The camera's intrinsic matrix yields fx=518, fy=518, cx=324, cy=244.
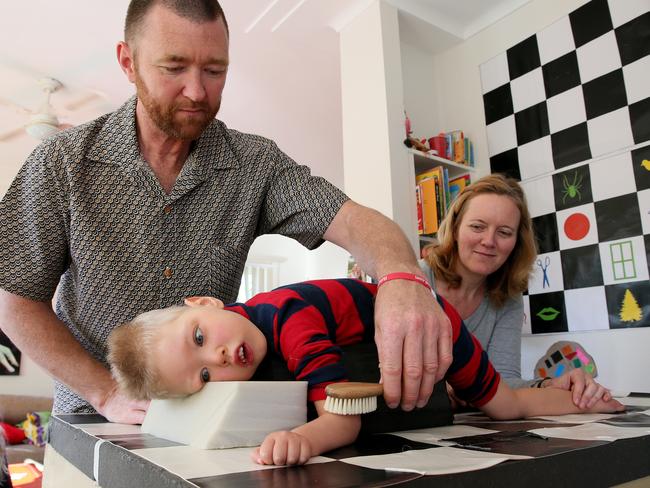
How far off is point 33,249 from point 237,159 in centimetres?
47

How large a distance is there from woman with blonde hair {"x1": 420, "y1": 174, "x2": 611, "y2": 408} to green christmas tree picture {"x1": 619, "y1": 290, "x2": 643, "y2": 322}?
2.07 feet

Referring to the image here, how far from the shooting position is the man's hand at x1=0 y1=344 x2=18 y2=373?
5.89 metres

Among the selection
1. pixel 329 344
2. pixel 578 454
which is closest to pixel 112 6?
pixel 329 344

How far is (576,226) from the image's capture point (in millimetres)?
2375

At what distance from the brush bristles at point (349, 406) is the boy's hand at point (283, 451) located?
0.26 ft

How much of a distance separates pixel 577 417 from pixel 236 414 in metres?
0.66

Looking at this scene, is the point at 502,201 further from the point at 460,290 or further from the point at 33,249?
the point at 33,249

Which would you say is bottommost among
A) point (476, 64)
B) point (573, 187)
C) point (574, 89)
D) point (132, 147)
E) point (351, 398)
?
point (351, 398)

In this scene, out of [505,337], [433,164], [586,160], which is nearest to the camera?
[505,337]

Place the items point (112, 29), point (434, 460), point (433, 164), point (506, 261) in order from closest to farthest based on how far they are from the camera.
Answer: point (434, 460)
point (506, 261)
point (433, 164)
point (112, 29)

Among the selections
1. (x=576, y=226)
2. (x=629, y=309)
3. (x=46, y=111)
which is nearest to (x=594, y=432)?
(x=629, y=309)

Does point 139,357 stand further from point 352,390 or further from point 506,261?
point 506,261

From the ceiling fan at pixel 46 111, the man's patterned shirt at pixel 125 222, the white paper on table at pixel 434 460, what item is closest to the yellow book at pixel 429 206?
the man's patterned shirt at pixel 125 222

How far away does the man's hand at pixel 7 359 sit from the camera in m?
5.89
